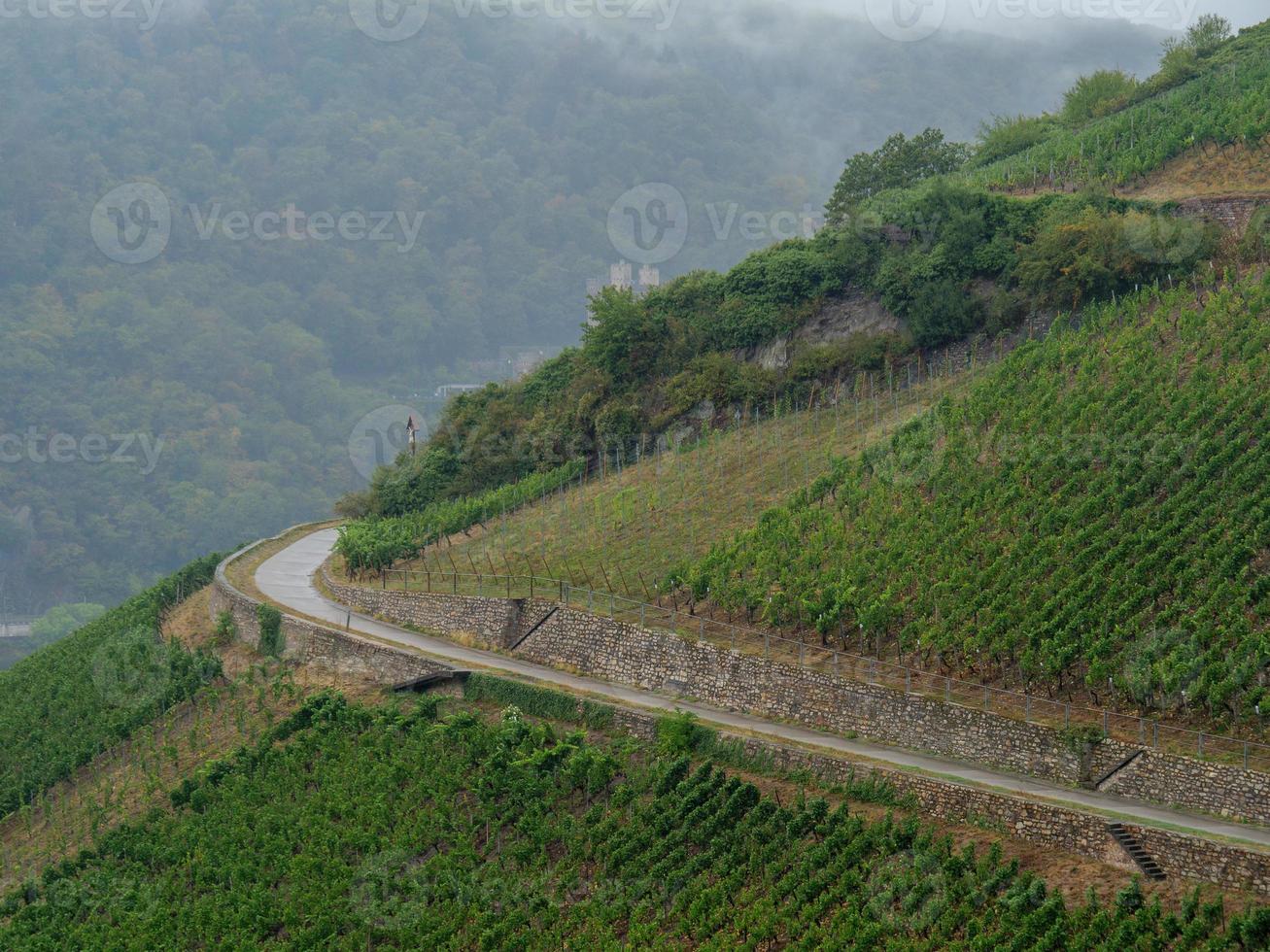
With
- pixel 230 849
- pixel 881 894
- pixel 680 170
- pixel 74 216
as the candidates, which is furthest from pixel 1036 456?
pixel 680 170

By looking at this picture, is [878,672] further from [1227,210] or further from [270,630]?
[1227,210]

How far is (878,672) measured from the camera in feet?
104

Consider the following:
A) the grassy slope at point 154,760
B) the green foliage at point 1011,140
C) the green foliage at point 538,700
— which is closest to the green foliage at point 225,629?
the grassy slope at point 154,760

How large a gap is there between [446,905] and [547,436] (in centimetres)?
2555

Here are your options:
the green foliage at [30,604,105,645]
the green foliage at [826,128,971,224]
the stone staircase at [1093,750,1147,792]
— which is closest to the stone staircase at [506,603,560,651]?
the stone staircase at [1093,750,1147,792]

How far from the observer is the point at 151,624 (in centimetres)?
4772

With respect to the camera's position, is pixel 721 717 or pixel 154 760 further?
pixel 154 760

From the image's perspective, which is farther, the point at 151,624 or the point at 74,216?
the point at 74,216

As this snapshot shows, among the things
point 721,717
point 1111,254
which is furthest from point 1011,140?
point 721,717

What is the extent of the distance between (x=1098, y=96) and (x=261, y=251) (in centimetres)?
11822

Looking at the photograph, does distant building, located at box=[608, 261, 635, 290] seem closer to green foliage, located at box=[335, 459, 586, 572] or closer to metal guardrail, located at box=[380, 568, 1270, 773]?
green foliage, located at box=[335, 459, 586, 572]

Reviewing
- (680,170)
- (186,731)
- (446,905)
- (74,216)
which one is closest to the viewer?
(446,905)

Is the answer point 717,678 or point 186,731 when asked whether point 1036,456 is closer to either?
point 717,678

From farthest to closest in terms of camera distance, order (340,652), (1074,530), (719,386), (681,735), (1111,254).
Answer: (719,386) < (1111,254) < (340,652) < (1074,530) < (681,735)
